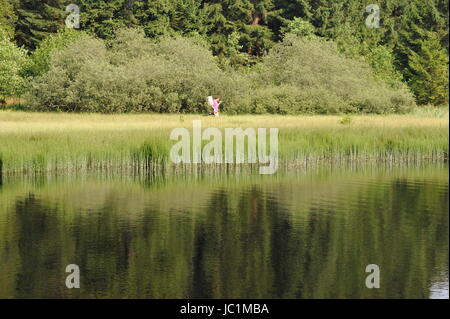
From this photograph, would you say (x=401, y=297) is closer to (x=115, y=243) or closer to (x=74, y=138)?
(x=115, y=243)

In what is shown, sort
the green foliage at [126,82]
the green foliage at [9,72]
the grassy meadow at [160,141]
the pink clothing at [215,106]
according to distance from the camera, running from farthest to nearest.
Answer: the green foliage at [9,72]
the green foliage at [126,82]
the pink clothing at [215,106]
the grassy meadow at [160,141]

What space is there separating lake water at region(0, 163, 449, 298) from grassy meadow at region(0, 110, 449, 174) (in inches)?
45.2

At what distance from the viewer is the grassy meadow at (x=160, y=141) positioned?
31.1 metres

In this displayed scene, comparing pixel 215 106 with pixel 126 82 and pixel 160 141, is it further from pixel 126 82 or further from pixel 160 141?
pixel 160 141

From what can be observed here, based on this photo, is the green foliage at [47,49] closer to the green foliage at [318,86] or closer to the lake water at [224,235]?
the green foliage at [318,86]

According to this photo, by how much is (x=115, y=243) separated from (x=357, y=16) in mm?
64534

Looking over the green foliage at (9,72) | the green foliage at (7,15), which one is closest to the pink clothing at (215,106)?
the green foliage at (9,72)

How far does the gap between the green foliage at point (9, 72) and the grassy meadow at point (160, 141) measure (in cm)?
1802

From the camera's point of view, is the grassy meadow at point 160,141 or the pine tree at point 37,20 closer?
the grassy meadow at point 160,141

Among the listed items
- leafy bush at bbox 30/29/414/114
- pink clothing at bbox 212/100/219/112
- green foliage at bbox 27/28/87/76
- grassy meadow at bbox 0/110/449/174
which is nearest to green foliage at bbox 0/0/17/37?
green foliage at bbox 27/28/87/76

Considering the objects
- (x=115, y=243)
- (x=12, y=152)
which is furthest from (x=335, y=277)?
(x=12, y=152)

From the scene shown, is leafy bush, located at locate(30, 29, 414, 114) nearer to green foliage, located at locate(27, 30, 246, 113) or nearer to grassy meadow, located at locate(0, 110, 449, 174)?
green foliage, located at locate(27, 30, 246, 113)

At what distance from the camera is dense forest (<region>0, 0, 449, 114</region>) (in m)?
53.6
